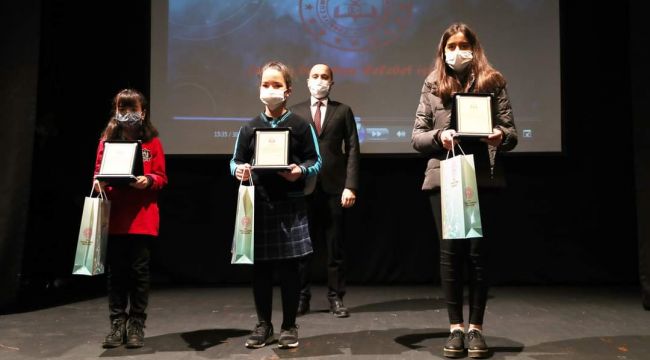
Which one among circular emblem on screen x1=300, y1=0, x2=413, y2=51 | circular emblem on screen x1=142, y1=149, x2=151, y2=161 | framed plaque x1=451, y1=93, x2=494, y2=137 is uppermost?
circular emblem on screen x1=300, y1=0, x2=413, y2=51

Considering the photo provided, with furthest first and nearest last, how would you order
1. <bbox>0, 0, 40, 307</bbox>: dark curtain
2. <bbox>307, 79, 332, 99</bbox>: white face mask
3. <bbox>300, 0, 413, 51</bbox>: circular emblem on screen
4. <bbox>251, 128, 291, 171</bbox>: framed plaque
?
<bbox>300, 0, 413, 51</bbox>: circular emblem on screen, <bbox>0, 0, 40, 307</bbox>: dark curtain, <bbox>307, 79, 332, 99</bbox>: white face mask, <bbox>251, 128, 291, 171</bbox>: framed plaque

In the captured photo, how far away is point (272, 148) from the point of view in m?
2.57

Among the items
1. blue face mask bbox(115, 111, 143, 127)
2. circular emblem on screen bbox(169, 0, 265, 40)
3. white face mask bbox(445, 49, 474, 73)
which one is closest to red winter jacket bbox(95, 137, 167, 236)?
blue face mask bbox(115, 111, 143, 127)

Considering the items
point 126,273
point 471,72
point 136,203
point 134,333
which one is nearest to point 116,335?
point 134,333

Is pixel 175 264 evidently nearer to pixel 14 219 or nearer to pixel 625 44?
pixel 14 219

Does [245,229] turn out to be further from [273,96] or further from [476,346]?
[476,346]

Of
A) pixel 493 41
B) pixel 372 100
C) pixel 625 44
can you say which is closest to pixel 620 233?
pixel 625 44

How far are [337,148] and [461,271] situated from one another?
139 cm

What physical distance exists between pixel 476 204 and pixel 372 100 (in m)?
2.52

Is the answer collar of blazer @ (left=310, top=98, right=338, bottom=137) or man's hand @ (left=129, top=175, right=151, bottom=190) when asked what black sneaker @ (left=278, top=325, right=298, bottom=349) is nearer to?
man's hand @ (left=129, top=175, right=151, bottom=190)

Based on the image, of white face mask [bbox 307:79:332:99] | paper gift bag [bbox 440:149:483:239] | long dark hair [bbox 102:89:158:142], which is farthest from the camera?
white face mask [bbox 307:79:332:99]

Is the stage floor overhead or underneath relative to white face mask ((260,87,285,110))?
underneath

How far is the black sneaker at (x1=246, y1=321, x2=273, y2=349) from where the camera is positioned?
9.20 feet

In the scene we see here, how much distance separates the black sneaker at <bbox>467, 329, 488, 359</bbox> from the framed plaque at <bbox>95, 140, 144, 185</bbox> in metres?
1.61
